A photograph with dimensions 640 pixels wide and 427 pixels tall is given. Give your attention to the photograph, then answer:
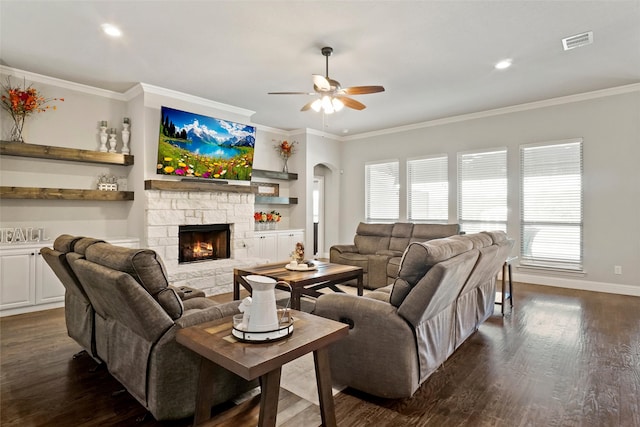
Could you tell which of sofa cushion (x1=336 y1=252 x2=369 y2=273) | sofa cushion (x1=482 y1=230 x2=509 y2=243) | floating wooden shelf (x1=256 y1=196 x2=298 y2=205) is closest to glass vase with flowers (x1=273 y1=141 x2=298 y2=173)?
floating wooden shelf (x1=256 y1=196 x2=298 y2=205)

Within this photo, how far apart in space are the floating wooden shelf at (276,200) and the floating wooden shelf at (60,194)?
2.40 metres

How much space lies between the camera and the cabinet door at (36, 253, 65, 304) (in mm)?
4105

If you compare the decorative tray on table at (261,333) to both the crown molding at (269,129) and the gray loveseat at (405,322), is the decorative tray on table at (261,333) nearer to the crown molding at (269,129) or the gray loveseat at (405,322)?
the gray loveseat at (405,322)

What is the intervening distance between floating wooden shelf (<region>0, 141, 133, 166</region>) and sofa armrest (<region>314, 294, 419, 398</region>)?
4.10 meters

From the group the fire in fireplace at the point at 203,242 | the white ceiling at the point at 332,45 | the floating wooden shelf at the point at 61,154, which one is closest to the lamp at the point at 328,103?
the white ceiling at the point at 332,45

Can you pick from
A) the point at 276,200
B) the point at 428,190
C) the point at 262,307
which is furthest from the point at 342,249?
the point at 262,307

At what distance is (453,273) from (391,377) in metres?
0.77

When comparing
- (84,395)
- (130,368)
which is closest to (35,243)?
(84,395)

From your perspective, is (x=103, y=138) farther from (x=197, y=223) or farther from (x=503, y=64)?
(x=503, y=64)

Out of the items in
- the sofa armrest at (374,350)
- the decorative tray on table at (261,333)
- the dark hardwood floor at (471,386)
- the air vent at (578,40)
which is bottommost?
the dark hardwood floor at (471,386)

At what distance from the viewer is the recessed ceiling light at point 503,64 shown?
13.4ft

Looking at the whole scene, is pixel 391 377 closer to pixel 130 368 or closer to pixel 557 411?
pixel 557 411

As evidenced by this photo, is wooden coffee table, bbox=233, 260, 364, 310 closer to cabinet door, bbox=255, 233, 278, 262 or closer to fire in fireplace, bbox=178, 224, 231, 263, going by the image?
fire in fireplace, bbox=178, 224, 231, 263

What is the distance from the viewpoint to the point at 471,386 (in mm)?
2420
